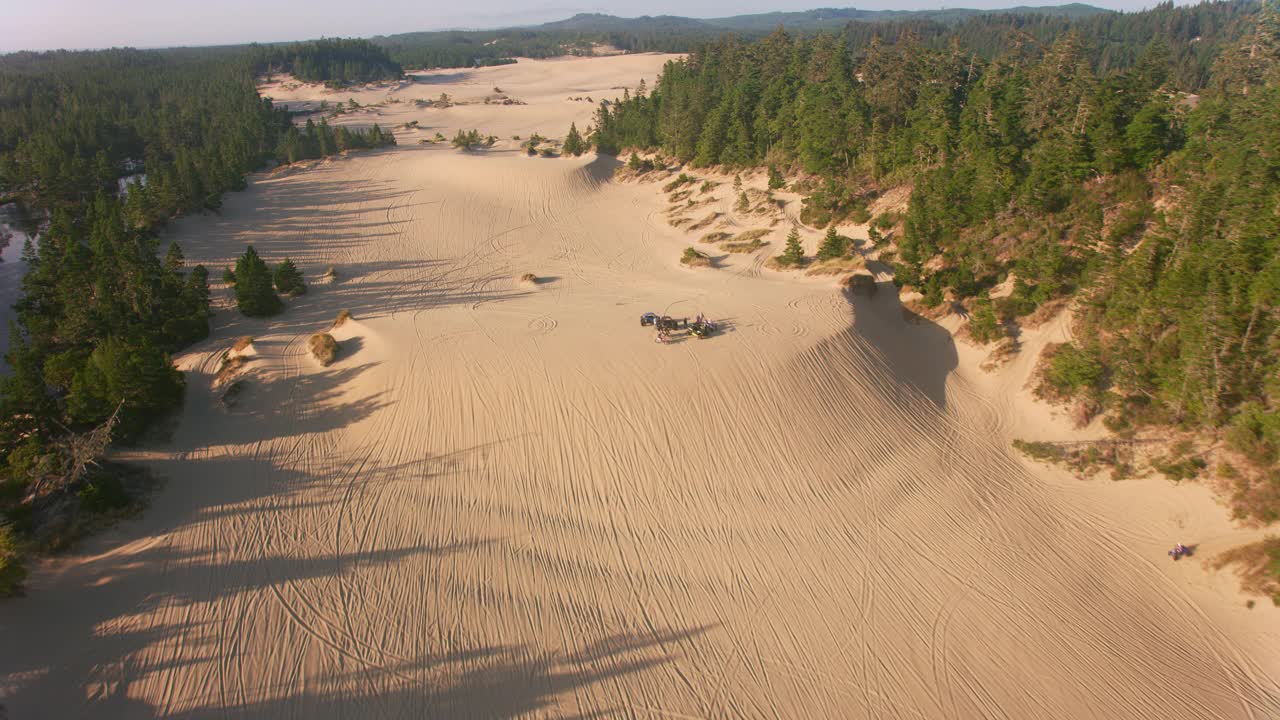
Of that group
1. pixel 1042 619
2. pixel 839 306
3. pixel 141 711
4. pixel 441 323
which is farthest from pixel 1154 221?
pixel 141 711

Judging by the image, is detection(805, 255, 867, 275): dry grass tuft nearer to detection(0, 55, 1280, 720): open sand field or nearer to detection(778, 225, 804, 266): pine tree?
detection(778, 225, 804, 266): pine tree

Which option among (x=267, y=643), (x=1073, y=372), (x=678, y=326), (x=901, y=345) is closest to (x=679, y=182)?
(x=678, y=326)

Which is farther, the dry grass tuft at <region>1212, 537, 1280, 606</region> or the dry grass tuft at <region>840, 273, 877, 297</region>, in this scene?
the dry grass tuft at <region>840, 273, 877, 297</region>

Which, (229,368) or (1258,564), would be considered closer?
(1258,564)

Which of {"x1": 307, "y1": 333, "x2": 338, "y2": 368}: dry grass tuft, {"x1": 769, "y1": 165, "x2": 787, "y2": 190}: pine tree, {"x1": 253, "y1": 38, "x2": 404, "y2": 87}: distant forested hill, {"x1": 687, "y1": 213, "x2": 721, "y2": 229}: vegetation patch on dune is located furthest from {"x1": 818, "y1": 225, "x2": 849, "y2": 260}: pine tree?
{"x1": 253, "y1": 38, "x2": 404, "y2": 87}: distant forested hill

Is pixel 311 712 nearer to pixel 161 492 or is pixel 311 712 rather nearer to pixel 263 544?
pixel 263 544

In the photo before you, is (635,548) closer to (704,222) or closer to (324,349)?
(324,349)
